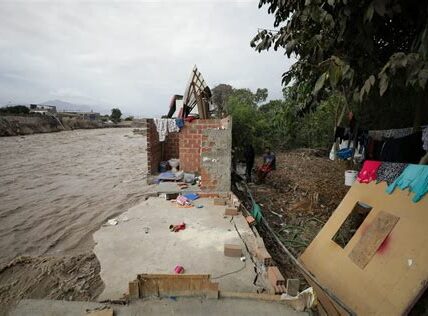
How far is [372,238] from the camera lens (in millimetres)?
3275

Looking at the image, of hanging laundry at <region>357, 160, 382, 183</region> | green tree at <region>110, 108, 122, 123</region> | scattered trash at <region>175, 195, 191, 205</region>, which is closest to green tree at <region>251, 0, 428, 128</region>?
hanging laundry at <region>357, 160, 382, 183</region>

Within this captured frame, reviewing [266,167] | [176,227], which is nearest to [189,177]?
[176,227]

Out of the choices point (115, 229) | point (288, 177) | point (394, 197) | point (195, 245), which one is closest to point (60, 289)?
point (115, 229)

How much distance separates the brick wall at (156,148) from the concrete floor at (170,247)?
2.31 metres

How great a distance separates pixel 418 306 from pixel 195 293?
236 centimetres

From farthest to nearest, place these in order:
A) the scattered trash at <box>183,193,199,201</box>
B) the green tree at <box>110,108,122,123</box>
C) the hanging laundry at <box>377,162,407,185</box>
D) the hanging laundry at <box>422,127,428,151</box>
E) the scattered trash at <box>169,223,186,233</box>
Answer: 1. the green tree at <box>110,108,122,123</box>
2. the scattered trash at <box>183,193,199,201</box>
3. the hanging laundry at <box>422,127,428,151</box>
4. the scattered trash at <box>169,223,186,233</box>
5. the hanging laundry at <box>377,162,407,185</box>

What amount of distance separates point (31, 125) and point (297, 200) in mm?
29552

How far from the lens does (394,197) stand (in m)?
3.40

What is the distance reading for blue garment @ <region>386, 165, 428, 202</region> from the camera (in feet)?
9.98

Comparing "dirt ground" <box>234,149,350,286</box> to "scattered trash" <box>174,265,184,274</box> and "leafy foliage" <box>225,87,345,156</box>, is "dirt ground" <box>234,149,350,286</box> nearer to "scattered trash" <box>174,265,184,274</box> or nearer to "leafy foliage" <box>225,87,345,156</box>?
"scattered trash" <box>174,265,184,274</box>

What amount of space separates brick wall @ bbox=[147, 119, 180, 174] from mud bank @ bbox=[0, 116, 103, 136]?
22109 millimetres

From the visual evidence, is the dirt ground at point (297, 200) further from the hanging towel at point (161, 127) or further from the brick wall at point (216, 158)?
the hanging towel at point (161, 127)

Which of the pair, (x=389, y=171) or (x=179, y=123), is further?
(x=179, y=123)

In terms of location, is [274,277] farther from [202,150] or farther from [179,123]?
[179,123]
